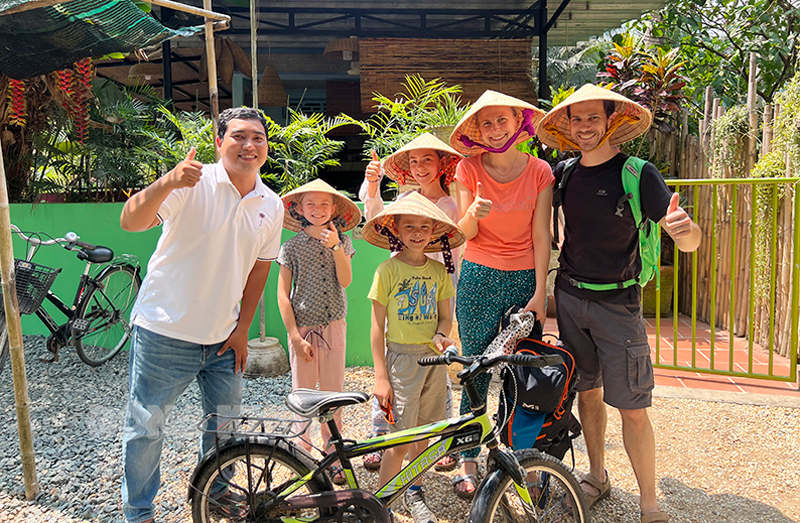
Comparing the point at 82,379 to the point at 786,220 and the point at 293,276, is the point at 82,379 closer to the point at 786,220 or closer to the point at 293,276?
the point at 293,276

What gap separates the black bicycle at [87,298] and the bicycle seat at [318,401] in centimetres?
320

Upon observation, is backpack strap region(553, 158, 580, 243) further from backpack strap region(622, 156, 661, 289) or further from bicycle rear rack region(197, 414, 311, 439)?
bicycle rear rack region(197, 414, 311, 439)

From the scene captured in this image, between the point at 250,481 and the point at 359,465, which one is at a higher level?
the point at 250,481

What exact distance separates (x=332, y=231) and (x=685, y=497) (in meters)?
2.27

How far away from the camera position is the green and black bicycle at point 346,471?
6.98 feet

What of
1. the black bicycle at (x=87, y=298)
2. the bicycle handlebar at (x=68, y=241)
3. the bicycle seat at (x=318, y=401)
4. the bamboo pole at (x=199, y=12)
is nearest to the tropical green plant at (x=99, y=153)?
the black bicycle at (x=87, y=298)

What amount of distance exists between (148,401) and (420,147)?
5.77 feet

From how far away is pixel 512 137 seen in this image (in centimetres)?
270

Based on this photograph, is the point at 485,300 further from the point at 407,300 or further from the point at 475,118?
the point at 475,118

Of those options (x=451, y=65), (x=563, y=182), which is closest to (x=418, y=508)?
(x=563, y=182)

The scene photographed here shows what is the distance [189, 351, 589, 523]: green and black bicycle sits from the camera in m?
2.13

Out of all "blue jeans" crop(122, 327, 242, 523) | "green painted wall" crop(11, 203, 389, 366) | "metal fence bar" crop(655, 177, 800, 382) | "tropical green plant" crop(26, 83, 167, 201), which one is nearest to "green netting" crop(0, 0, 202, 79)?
"tropical green plant" crop(26, 83, 167, 201)

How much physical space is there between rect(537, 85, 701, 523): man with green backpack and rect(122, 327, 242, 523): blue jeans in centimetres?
166

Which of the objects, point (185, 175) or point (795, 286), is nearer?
point (185, 175)
